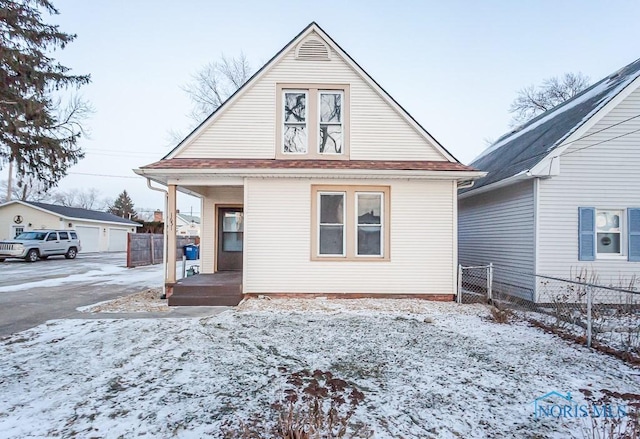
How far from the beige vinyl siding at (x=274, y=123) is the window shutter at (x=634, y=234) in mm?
4890

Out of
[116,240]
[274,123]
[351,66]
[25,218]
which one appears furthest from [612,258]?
[116,240]

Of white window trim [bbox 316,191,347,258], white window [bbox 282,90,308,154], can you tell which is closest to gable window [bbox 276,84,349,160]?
white window [bbox 282,90,308,154]

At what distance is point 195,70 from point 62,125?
1032 cm

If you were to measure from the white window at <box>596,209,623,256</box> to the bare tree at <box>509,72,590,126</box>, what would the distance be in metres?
20.3

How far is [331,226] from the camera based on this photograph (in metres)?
8.26

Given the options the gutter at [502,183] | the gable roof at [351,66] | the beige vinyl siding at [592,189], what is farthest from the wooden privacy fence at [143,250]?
the beige vinyl siding at [592,189]

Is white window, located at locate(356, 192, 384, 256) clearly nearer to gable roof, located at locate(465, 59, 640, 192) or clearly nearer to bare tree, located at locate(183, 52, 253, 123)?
gable roof, located at locate(465, 59, 640, 192)

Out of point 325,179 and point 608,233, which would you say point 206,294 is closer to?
point 325,179

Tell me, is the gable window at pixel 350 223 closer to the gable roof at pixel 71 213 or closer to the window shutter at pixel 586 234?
the window shutter at pixel 586 234

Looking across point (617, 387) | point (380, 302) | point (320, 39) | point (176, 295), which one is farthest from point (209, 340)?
point (320, 39)

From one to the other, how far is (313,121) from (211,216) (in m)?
4.26

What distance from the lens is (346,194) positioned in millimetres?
8234

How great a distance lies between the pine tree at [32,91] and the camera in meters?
11.5

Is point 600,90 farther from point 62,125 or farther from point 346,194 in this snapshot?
point 62,125
